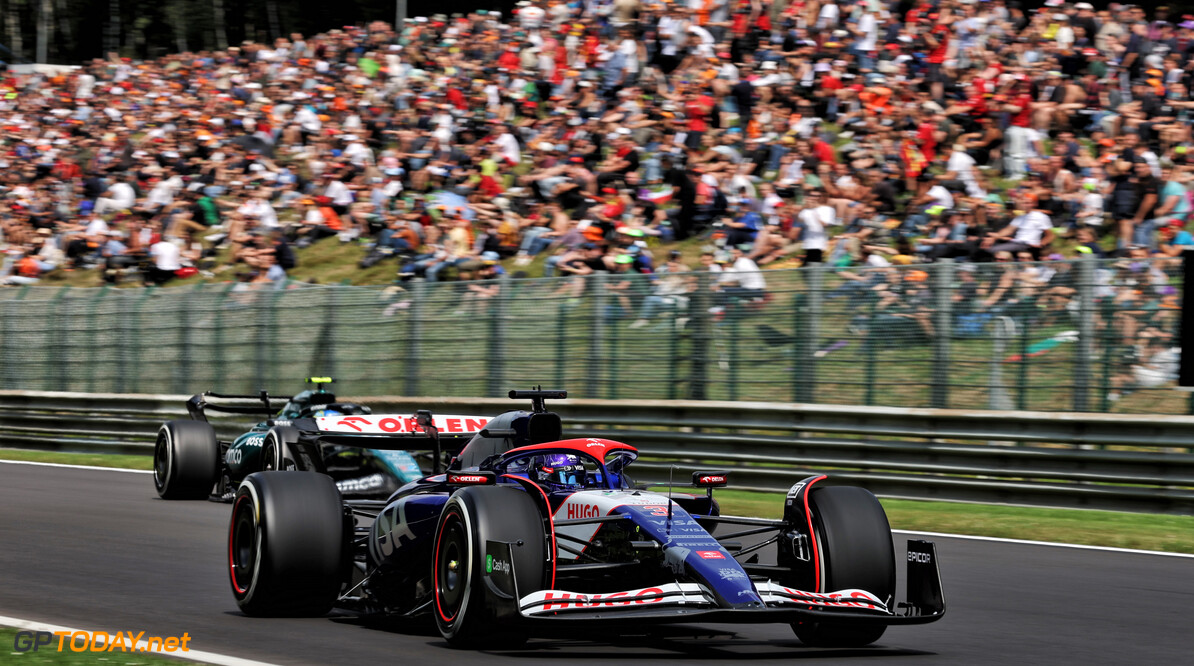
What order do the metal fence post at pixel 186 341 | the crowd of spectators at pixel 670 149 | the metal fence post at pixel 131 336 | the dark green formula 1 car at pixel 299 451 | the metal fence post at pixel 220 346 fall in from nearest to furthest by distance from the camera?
the dark green formula 1 car at pixel 299 451 → the crowd of spectators at pixel 670 149 → the metal fence post at pixel 220 346 → the metal fence post at pixel 186 341 → the metal fence post at pixel 131 336

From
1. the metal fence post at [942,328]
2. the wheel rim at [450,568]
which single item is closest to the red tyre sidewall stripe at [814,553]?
the wheel rim at [450,568]

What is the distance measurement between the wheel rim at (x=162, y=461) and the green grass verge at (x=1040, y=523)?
550 cm

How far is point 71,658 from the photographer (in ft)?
19.7

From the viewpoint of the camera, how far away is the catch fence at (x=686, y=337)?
12680 millimetres

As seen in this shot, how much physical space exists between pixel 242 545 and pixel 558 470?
1777mm

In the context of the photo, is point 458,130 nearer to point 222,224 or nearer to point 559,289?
point 222,224

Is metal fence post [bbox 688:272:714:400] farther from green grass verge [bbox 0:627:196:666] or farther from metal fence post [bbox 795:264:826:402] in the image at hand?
green grass verge [bbox 0:627:196:666]

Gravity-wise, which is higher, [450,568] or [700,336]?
[450,568]

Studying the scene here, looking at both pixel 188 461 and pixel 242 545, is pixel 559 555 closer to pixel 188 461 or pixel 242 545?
pixel 242 545

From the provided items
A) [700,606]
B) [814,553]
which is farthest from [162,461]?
[700,606]

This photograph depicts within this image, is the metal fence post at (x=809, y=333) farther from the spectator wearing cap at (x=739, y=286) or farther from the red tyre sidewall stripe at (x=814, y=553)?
the red tyre sidewall stripe at (x=814, y=553)

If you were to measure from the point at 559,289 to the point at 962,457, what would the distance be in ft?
15.6

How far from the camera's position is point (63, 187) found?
25.9 m

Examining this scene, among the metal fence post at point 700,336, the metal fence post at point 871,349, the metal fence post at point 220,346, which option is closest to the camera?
the metal fence post at point 871,349
